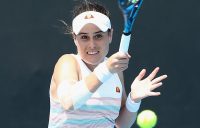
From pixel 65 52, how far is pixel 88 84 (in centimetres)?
323

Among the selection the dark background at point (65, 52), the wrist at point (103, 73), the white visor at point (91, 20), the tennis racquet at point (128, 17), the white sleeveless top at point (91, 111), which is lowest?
the white sleeveless top at point (91, 111)

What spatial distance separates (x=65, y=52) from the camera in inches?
297

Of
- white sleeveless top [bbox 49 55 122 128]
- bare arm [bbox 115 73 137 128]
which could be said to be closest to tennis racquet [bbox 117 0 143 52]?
white sleeveless top [bbox 49 55 122 128]

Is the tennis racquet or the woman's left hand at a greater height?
the tennis racquet

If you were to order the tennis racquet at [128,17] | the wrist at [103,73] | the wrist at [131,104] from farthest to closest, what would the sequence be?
the wrist at [131,104] → the wrist at [103,73] → the tennis racquet at [128,17]

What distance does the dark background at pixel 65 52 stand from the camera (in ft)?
24.6

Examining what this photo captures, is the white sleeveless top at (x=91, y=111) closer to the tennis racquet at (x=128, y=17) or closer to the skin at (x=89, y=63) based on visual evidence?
the skin at (x=89, y=63)

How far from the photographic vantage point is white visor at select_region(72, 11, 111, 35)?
15.3 ft

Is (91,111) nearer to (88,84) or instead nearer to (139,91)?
(139,91)

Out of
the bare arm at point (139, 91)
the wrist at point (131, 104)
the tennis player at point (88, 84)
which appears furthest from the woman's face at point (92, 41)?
the wrist at point (131, 104)

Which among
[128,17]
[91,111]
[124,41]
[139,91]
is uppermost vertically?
[128,17]

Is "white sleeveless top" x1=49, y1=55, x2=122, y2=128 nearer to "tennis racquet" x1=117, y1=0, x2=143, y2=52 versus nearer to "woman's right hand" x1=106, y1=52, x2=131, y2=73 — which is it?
"woman's right hand" x1=106, y1=52, x2=131, y2=73

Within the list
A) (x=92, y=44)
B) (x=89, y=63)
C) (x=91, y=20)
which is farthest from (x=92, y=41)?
(x=89, y=63)

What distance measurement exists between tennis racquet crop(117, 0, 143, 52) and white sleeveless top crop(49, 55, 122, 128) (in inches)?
32.8
